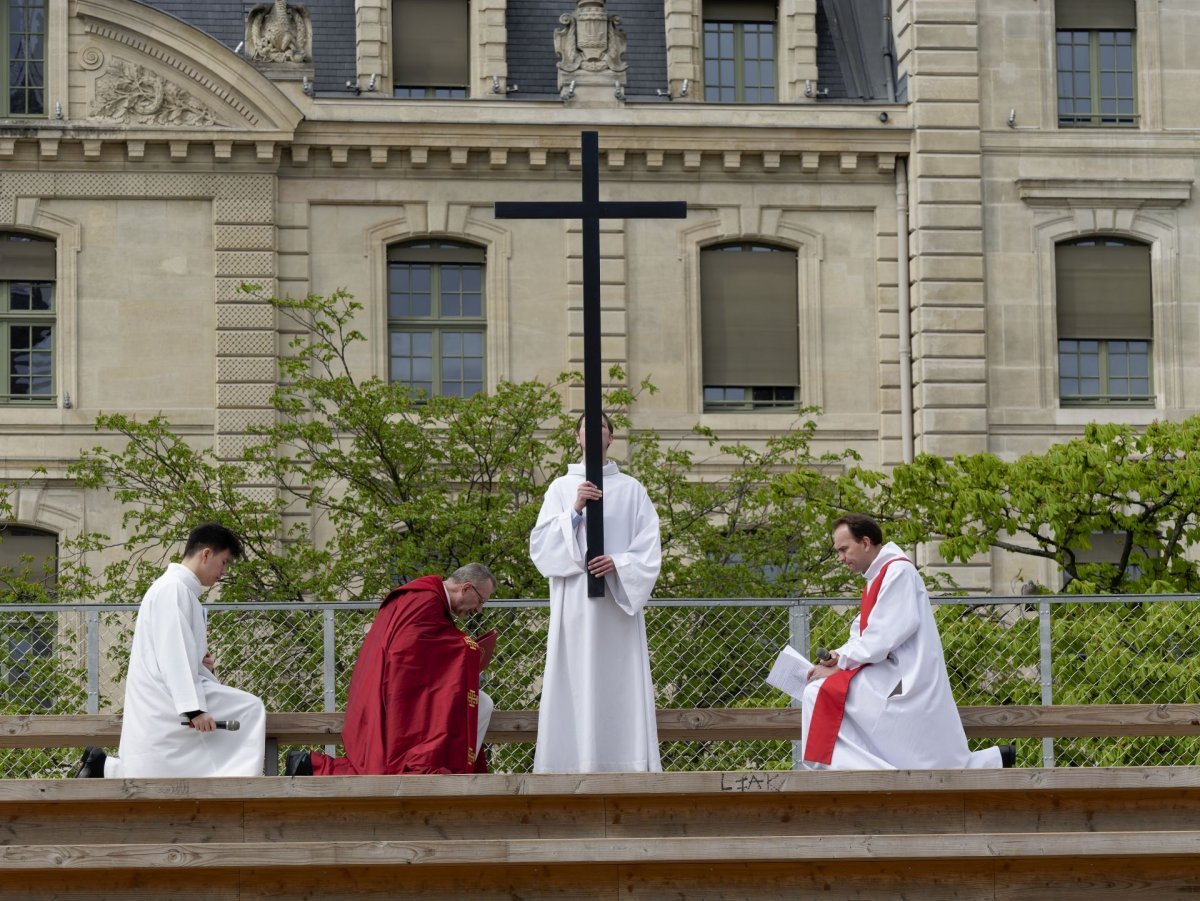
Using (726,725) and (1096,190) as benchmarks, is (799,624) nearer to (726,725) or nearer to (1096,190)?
(726,725)

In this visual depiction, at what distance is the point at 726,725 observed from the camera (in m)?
11.5

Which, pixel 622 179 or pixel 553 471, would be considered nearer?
pixel 553 471

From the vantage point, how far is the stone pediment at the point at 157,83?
88.4ft

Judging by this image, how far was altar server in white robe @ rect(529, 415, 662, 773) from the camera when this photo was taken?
11102mm

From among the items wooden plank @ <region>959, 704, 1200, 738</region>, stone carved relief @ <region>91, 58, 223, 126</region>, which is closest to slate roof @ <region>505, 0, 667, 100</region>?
stone carved relief @ <region>91, 58, 223, 126</region>

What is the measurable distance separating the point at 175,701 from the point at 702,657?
5369mm

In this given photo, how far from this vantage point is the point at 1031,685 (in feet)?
51.3

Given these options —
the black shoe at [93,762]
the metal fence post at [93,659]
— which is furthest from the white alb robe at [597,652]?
the metal fence post at [93,659]

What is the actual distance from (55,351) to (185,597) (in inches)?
674

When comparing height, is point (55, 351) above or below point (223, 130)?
below

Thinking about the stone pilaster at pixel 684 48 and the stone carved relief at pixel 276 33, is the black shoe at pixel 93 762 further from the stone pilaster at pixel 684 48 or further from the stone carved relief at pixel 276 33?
the stone pilaster at pixel 684 48

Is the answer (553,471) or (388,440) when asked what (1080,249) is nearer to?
(553,471)

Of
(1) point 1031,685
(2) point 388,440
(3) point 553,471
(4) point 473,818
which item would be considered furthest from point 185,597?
(3) point 553,471

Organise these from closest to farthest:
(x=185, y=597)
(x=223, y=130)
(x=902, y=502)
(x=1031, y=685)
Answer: (x=185, y=597) → (x=1031, y=685) → (x=902, y=502) → (x=223, y=130)
